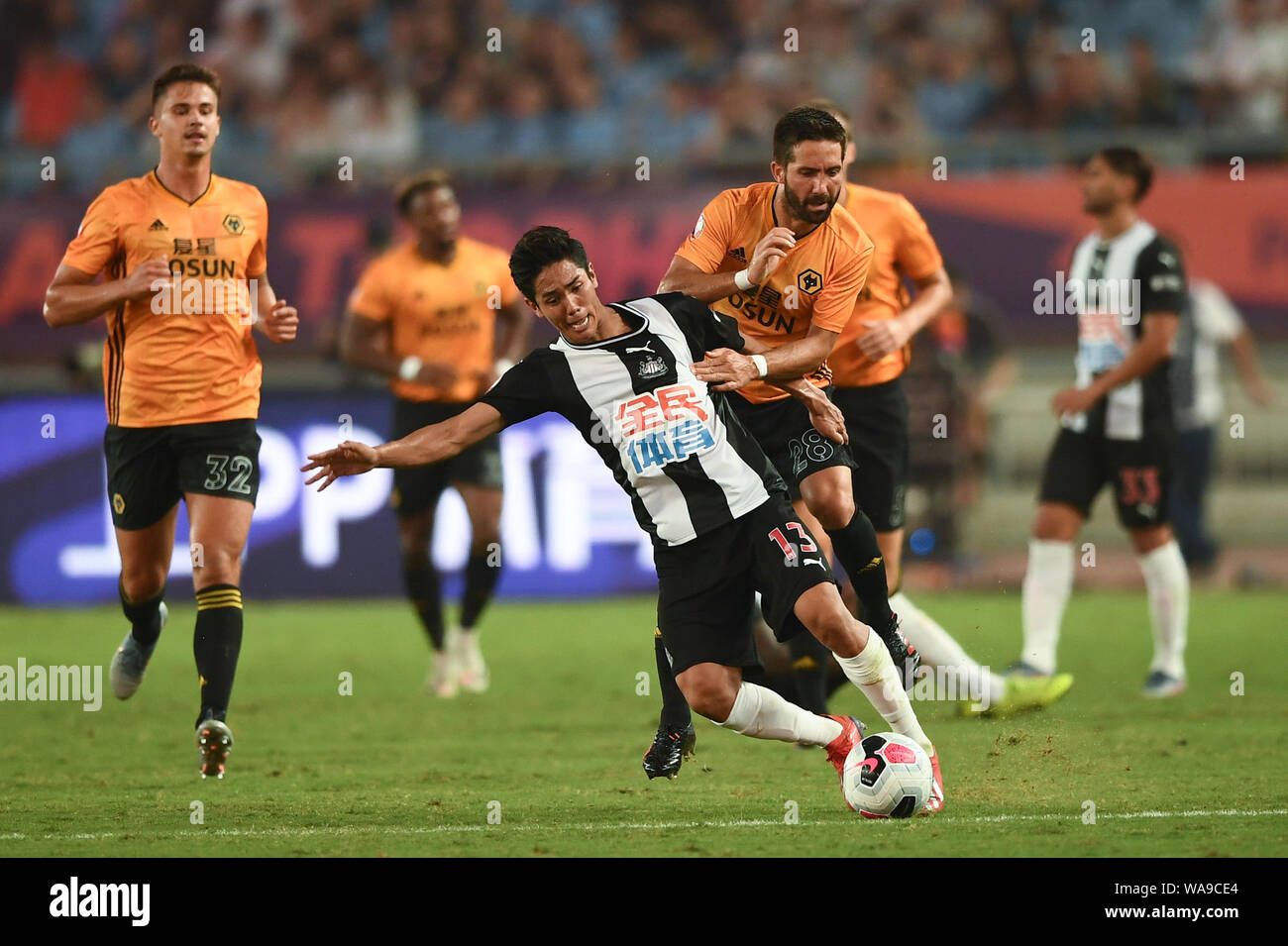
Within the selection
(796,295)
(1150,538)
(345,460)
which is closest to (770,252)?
(796,295)

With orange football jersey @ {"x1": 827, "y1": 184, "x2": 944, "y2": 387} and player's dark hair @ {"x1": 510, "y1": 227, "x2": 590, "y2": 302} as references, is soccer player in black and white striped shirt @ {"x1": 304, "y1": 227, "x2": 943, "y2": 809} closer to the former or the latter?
player's dark hair @ {"x1": 510, "y1": 227, "x2": 590, "y2": 302}

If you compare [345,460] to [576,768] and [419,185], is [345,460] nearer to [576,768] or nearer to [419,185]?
[576,768]

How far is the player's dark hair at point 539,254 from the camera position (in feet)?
19.9

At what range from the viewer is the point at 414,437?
238 inches

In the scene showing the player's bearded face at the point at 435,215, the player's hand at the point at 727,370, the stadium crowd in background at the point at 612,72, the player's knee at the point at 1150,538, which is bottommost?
the player's knee at the point at 1150,538

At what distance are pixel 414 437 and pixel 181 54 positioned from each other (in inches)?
508

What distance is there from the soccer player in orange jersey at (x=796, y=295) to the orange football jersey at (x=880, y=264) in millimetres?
649

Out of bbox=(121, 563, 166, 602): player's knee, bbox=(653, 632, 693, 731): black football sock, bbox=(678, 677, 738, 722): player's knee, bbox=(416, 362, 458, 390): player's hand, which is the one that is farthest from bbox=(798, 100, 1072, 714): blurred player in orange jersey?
bbox=(416, 362, 458, 390): player's hand

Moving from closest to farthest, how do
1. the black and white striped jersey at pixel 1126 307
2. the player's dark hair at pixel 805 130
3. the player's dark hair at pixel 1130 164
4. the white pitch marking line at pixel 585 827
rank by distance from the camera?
1. the white pitch marking line at pixel 585 827
2. the player's dark hair at pixel 805 130
3. the black and white striped jersey at pixel 1126 307
4. the player's dark hair at pixel 1130 164

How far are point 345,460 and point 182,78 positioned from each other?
231cm

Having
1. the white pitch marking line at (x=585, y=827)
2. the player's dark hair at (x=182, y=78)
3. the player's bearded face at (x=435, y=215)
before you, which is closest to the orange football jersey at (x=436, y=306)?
the player's bearded face at (x=435, y=215)

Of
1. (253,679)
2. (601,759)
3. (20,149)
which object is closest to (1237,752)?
(601,759)

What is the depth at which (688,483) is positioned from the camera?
6.23 m

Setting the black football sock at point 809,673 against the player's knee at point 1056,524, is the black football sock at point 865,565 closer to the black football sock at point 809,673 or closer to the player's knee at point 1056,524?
the black football sock at point 809,673
